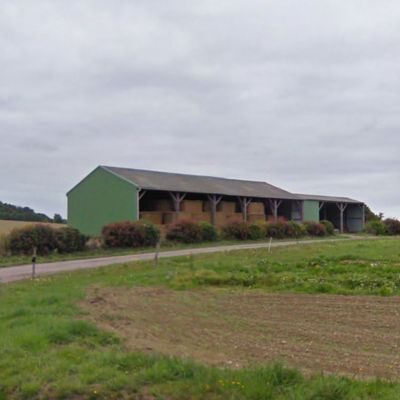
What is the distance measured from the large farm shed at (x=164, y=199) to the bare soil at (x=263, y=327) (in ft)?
→ 94.9

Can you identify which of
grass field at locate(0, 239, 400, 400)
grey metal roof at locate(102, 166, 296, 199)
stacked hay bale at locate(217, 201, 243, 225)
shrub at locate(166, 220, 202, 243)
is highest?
grey metal roof at locate(102, 166, 296, 199)

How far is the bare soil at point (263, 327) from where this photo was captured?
755 cm

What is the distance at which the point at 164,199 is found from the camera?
157 feet

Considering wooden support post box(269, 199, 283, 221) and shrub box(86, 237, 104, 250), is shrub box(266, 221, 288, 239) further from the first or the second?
shrub box(86, 237, 104, 250)

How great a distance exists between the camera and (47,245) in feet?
101

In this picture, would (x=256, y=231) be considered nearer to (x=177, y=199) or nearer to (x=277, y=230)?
(x=277, y=230)

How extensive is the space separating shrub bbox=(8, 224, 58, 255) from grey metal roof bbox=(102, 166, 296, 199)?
12056 millimetres

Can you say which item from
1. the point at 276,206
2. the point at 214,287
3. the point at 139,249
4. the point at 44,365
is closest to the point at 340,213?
the point at 276,206

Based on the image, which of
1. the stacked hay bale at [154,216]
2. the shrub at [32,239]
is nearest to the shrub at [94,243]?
the shrub at [32,239]

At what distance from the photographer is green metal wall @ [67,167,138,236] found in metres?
42.7

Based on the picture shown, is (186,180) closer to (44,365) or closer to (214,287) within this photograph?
(214,287)

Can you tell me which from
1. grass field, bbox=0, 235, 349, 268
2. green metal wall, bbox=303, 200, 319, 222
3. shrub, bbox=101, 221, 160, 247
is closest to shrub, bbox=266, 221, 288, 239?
grass field, bbox=0, 235, 349, 268

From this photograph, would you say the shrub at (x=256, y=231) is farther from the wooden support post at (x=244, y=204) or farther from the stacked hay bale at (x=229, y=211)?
the wooden support post at (x=244, y=204)

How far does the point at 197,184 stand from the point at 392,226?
20.2 m
